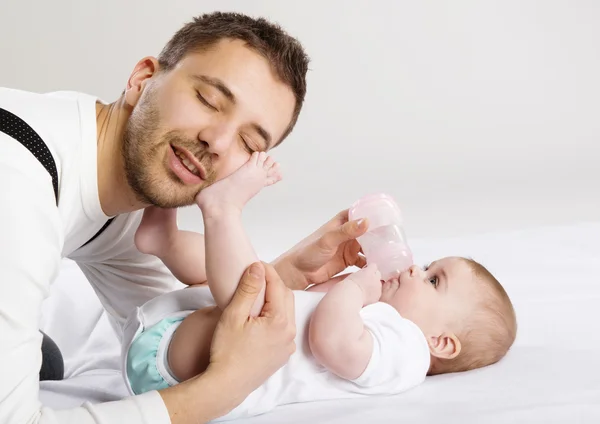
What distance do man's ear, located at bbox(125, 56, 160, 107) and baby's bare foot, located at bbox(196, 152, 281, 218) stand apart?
0.45m

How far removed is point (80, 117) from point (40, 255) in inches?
22.8

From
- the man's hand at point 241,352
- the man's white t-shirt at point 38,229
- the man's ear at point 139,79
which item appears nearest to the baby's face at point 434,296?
the man's hand at point 241,352

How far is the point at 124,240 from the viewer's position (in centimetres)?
289

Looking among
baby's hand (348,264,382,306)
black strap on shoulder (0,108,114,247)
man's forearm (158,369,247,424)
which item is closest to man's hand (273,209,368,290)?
baby's hand (348,264,382,306)

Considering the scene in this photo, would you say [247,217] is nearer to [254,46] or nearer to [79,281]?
[79,281]

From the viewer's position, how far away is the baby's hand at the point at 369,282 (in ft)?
7.88

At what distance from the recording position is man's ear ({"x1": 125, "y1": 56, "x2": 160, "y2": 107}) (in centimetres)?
257

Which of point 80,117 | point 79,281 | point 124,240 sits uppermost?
point 80,117

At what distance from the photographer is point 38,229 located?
1.89 metres

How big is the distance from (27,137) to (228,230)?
1.90ft

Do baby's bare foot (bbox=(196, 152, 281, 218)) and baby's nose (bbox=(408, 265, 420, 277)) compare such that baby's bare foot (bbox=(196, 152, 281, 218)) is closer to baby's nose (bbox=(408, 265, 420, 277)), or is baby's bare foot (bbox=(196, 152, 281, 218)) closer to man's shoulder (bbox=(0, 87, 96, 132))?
man's shoulder (bbox=(0, 87, 96, 132))

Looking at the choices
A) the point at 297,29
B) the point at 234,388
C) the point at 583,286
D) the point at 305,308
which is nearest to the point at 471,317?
the point at 305,308

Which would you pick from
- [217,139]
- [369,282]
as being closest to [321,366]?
[369,282]

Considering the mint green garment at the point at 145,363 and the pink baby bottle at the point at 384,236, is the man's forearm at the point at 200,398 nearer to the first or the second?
the mint green garment at the point at 145,363
